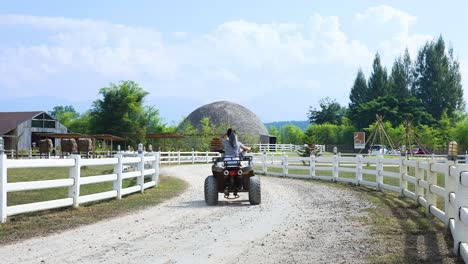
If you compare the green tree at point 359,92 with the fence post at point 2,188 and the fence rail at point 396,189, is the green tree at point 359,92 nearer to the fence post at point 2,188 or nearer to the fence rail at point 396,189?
the fence rail at point 396,189

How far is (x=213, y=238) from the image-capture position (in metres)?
8.59

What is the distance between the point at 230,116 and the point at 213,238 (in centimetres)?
8126

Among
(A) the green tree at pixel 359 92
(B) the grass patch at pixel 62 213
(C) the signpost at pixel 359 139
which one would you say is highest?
(A) the green tree at pixel 359 92

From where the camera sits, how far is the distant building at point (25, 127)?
62.8 meters

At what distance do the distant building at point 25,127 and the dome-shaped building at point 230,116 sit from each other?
26.3 m

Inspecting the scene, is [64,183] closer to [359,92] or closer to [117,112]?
[117,112]

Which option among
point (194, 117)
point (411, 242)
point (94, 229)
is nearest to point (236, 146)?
point (94, 229)

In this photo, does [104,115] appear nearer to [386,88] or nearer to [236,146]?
[386,88]

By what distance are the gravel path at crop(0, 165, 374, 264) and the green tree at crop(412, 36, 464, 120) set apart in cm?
9028

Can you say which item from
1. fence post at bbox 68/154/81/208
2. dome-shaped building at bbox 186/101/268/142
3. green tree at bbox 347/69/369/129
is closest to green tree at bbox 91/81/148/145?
dome-shaped building at bbox 186/101/268/142

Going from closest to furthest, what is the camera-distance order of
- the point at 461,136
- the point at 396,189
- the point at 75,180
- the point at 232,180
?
the point at 75,180 → the point at 232,180 → the point at 396,189 → the point at 461,136

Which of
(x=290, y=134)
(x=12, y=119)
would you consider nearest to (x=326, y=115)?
(x=290, y=134)

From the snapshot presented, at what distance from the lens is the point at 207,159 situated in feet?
159

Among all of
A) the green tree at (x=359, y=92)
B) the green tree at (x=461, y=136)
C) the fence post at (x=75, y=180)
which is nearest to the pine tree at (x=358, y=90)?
the green tree at (x=359, y=92)
